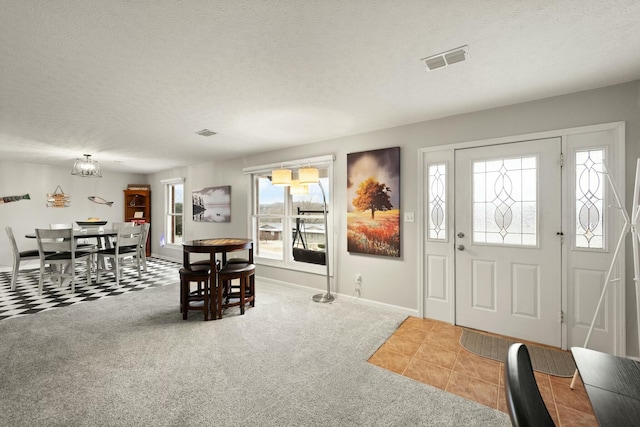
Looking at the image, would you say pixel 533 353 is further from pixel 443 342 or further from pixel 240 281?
pixel 240 281

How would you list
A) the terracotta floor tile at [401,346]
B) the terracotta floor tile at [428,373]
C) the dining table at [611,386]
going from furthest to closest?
the terracotta floor tile at [401,346] < the terracotta floor tile at [428,373] < the dining table at [611,386]

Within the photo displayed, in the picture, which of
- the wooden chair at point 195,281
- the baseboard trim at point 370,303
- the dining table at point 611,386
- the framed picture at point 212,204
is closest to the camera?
the dining table at point 611,386

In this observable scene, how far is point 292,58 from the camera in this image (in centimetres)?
194

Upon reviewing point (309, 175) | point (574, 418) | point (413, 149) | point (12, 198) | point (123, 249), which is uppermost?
point (413, 149)

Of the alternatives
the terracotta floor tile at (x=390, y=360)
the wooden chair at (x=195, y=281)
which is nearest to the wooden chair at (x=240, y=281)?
the wooden chair at (x=195, y=281)

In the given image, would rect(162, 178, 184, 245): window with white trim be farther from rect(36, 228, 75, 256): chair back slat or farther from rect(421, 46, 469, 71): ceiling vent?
rect(421, 46, 469, 71): ceiling vent

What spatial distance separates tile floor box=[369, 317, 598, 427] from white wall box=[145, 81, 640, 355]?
0.65 m

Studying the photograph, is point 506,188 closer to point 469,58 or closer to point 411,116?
point 411,116

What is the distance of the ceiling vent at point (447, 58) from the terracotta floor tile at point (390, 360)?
2.34 metres

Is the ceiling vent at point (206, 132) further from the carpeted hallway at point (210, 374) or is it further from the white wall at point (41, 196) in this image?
the white wall at point (41, 196)

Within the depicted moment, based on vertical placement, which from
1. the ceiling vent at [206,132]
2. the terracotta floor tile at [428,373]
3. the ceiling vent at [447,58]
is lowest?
the terracotta floor tile at [428,373]

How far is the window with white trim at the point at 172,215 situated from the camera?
6.98 meters

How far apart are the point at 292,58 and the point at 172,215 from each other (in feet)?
20.7

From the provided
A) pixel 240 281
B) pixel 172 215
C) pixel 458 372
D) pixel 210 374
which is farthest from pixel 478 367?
pixel 172 215
